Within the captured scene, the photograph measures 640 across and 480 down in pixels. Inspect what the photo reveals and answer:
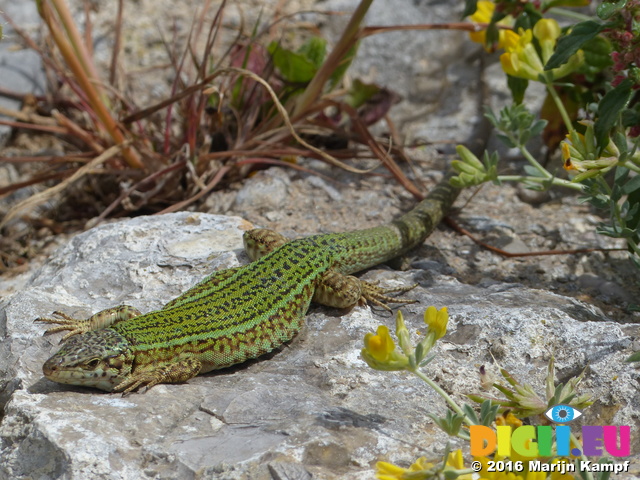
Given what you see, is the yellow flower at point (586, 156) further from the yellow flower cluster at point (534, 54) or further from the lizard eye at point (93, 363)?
the lizard eye at point (93, 363)

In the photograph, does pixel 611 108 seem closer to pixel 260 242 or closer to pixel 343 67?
pixel 260 242

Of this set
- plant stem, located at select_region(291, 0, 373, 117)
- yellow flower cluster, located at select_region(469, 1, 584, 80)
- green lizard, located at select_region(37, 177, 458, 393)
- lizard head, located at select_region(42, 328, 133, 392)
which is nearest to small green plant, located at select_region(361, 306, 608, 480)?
green lizard, located at select_region(37, 177, 458, 393)

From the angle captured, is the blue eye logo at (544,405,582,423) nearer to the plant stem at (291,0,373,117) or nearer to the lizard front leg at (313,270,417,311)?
the lizard front leg at (313,270,417,311)

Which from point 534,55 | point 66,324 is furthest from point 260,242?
point 534,55

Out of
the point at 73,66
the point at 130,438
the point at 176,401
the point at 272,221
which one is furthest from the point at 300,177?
the point at 130,438

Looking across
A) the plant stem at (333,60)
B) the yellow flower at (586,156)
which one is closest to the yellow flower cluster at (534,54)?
the yellow flower at (586,156)

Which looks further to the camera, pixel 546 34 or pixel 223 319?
pixel 546 34
